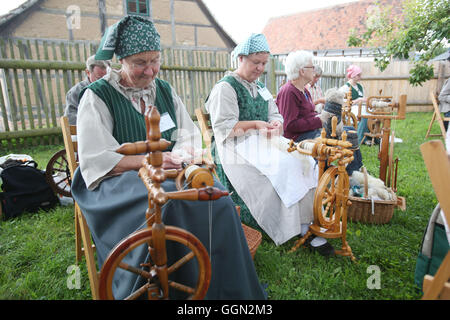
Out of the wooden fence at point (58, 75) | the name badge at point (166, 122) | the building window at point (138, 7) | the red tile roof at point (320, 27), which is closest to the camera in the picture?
the name badge at point (166, 122)

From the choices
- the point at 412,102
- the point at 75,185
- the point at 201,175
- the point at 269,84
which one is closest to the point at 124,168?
the point at 75,185

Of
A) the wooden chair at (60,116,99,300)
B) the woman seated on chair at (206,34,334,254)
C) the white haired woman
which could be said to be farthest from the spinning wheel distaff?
the wooden chair at (60,116,99,300)

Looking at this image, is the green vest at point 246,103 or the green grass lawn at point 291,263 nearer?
the green grass lawn at point 291,263

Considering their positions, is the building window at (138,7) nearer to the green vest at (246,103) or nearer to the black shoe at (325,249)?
the green vest at (246,103)

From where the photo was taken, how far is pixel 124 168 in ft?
5.32

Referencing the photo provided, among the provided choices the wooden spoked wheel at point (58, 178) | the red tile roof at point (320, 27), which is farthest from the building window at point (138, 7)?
the red tile roof at point (320, 27)

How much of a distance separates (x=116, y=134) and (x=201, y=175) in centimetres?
72

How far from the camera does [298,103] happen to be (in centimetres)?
295

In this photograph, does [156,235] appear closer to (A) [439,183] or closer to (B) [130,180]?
(B) [130,180]

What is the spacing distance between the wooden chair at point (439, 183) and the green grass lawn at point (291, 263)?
0.76 metres

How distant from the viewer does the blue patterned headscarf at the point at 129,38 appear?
5.21 ft

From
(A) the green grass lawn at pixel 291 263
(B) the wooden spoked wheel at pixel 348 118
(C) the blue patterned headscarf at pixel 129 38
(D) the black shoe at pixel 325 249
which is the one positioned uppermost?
(C) the blue patterned headscarf at pixel 129 38

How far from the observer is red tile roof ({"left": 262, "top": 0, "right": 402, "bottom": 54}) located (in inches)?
681
